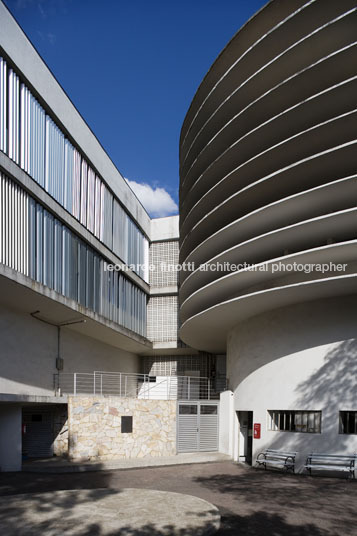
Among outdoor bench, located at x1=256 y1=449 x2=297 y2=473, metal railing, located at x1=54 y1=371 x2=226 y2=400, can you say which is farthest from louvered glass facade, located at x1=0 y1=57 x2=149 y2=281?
outdoor bench, located at x1=256 y1=449 x2=297 y2=473

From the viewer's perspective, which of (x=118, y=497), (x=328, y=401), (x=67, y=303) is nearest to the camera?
(x=118, y=497)

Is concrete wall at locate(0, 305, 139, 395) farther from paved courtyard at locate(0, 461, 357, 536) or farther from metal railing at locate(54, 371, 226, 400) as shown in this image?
paved courtyard at locate(0, 461, 357, 536)

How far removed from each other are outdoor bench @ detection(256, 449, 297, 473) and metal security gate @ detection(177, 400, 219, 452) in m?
4.08

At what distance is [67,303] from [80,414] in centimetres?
464

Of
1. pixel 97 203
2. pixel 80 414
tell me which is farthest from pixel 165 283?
pixel 80 414

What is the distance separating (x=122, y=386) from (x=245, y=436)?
490 inches

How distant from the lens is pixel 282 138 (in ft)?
59.5

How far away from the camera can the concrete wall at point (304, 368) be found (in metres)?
17.6

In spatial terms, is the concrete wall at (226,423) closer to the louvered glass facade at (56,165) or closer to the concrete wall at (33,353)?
the concrete wall at (33,353)

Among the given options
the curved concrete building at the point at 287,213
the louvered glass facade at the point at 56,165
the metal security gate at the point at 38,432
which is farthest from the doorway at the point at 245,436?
the louvered glass facade at the point at 56,165

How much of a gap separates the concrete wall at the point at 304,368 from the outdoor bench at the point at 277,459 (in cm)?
29

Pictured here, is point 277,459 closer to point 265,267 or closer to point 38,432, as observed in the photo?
point 265,267

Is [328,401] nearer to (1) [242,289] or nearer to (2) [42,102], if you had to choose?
(1) [242,289]

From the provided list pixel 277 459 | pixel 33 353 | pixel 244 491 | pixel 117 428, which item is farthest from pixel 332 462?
pixel 33 353
